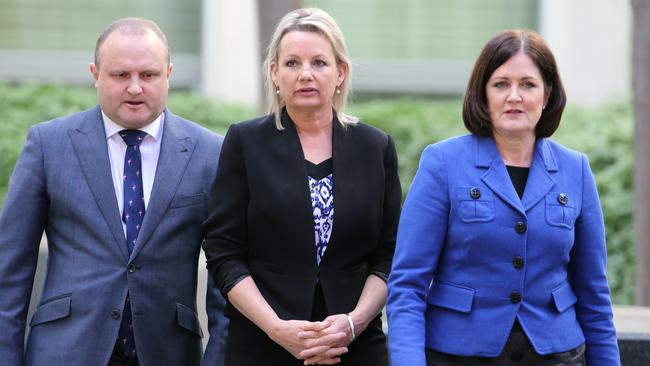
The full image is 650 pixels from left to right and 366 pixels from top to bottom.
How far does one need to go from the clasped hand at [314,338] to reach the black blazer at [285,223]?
0.26ft

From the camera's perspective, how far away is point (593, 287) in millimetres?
4129

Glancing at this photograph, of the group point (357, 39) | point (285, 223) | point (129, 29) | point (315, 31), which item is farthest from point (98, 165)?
point (357, 39)

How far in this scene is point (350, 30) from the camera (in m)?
15.6

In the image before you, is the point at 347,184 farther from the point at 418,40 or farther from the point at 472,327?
the point at 418,40

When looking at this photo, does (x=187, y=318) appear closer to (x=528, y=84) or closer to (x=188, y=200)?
(x=188, y=200)

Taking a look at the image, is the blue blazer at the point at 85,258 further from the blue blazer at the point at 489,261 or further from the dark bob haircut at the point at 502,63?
the dark bob haircut at the point at 502,63

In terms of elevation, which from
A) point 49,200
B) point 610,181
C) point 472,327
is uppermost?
point 49,200

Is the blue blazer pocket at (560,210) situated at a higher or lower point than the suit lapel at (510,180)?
lower

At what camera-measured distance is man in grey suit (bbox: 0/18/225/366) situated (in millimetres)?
4430

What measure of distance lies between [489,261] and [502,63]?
65cm

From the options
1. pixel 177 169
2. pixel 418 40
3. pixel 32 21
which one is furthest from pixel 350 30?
pixel 177 169

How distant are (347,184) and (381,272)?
1.13ft

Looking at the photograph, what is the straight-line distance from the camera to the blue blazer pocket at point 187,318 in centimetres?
454

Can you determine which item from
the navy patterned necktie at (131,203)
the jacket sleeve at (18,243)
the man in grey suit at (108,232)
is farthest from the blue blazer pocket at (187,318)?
the jacket sleeve at (18,243)
